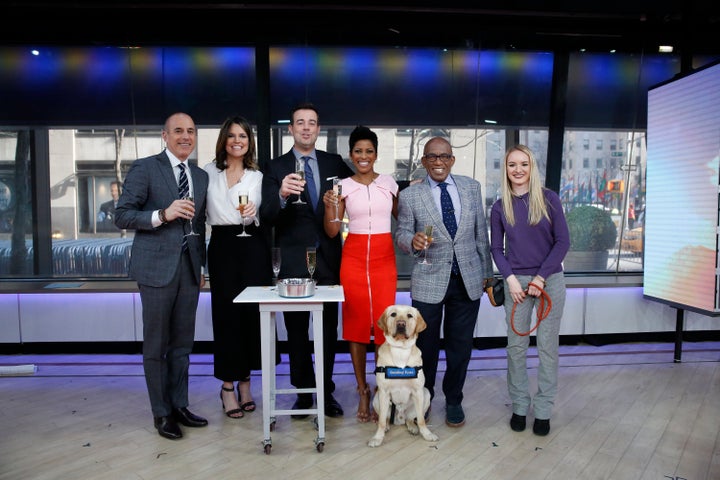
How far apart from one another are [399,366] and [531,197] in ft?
4.25

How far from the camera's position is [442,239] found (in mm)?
3145

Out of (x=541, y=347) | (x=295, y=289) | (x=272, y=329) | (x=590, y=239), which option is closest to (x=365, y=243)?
(x=295, y=289)

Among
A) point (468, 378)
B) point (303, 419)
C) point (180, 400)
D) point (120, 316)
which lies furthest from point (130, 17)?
point (468, 378)

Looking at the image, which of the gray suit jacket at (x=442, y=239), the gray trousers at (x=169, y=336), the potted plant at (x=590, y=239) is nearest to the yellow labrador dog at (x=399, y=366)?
the gray suit jacket at (x=442, y=239)

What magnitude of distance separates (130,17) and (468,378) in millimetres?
4516

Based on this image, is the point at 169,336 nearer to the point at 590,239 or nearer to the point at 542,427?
the point at 542,427

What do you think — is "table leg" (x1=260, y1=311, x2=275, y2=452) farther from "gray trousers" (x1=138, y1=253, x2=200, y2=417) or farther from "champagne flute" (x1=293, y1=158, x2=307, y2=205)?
"champagne flute" (x1=293, y1=158, x2=307, y2=205)

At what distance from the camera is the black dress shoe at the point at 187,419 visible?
324 centimetres

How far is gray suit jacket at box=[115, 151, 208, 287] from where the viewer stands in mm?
2959

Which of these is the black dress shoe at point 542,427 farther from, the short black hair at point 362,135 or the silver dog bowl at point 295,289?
the short black hair at point 362,135

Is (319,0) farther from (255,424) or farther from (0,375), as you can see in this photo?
(0,375)

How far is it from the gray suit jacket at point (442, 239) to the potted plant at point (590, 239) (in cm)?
297

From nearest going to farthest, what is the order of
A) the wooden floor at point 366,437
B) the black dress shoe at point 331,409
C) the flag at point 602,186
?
the wooden floor at point 366,437 → the black dress shoe at point 331,409 → the flag at point 602,186

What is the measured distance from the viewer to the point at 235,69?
5145mm
